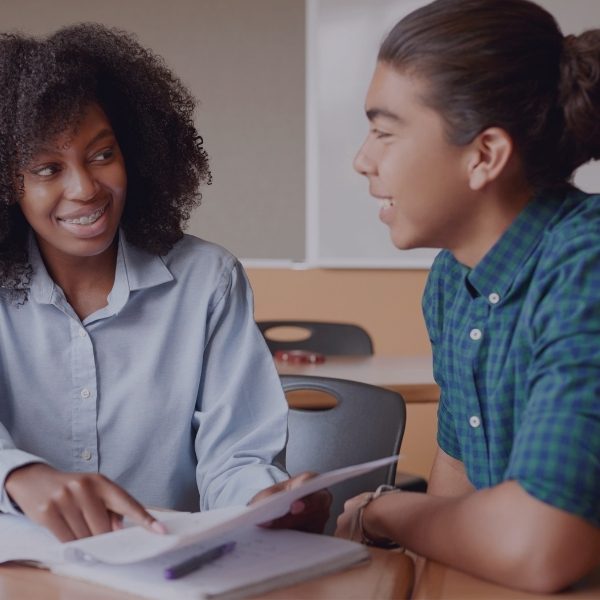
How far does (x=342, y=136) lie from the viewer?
4.21 metres

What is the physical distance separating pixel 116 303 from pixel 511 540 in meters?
0.80

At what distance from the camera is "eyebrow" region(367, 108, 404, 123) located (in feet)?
4.22

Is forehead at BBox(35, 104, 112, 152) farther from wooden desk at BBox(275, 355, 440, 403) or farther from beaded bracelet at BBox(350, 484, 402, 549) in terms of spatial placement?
wooden desk at BBox(275, 355, 440, 403)

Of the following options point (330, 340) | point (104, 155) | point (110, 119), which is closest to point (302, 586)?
point (104, 155)

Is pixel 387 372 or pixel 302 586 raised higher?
pixel 302 586

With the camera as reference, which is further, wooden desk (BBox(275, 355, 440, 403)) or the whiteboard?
the whiteboard

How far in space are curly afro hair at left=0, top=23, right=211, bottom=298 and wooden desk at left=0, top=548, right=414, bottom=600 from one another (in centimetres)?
62

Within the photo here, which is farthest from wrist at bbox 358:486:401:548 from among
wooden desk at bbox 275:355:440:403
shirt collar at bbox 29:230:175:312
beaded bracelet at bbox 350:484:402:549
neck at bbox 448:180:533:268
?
wooden desk at bbox 275:355:440:403

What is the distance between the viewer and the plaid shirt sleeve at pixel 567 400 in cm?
102

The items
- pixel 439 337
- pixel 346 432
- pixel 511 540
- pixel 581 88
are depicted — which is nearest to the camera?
pixel 511 540

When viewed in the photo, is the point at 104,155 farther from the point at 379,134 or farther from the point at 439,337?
the point at 439,337

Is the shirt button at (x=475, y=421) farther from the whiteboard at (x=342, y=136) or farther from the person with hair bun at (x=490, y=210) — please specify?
the whiteboard at (x=342, y=136)

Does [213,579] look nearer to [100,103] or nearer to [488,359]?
[488,359]

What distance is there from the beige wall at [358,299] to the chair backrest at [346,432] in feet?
7.72
